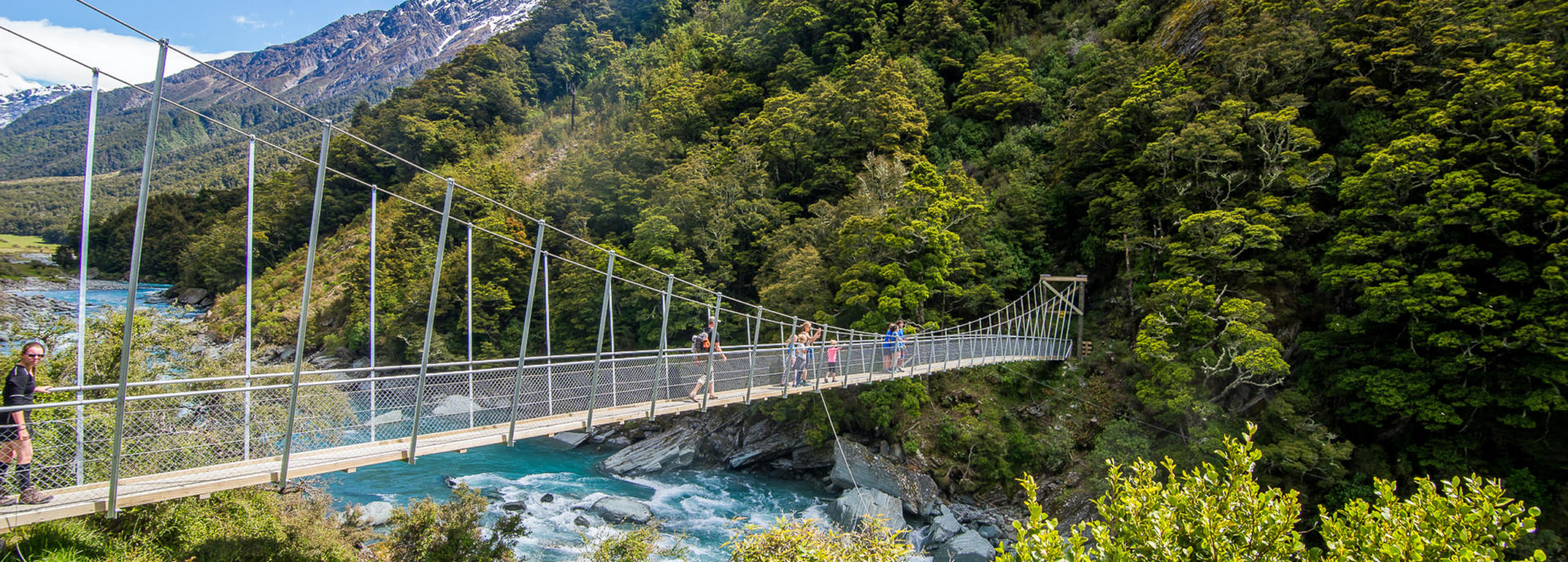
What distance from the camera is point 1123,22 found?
21.4 meters

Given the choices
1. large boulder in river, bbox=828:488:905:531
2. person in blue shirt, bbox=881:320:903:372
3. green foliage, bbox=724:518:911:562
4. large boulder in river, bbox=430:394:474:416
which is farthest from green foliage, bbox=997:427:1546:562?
large boulder in river, bbox=828:488:905:531

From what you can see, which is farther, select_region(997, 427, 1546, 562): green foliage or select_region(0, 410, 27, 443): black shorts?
select_region(0, 410, 27, 443): black shorts

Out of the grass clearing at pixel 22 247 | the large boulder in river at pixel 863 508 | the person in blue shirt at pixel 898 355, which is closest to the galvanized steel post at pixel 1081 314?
the large boulder in river at pixel 863 508

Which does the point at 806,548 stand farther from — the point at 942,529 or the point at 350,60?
the point at 350,60

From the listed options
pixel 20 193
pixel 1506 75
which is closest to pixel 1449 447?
pixel 1506 75

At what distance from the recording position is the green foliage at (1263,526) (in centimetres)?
315

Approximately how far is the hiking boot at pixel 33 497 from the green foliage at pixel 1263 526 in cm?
521

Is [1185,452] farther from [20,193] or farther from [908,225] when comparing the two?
[20,193]

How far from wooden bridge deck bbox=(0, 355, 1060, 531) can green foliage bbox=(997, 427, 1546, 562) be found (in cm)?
402

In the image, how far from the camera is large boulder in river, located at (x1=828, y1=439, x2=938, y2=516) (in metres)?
13.4

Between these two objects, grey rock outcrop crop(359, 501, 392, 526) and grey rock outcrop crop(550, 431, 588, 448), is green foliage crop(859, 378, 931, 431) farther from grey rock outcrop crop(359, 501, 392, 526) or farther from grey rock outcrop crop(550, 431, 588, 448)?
grey rock outcrop crop(359, 501, 392, 526)

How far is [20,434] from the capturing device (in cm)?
332

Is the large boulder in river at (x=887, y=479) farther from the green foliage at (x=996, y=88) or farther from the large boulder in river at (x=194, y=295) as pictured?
the large boulder in river at (x=194, y=295)

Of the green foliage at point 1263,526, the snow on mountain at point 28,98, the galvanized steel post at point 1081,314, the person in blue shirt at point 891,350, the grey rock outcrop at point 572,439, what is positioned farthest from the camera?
the grey rock outcrop at point 572,439
